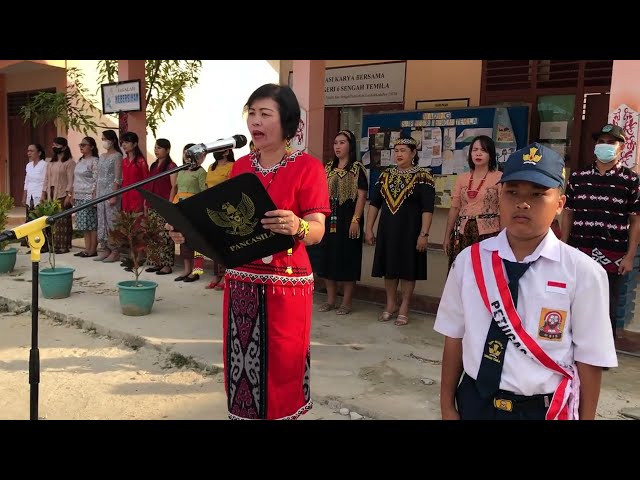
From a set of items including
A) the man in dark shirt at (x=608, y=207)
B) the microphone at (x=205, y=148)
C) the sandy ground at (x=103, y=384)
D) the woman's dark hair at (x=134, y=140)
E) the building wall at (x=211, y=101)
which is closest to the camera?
the microphone at (x=205, y=148)

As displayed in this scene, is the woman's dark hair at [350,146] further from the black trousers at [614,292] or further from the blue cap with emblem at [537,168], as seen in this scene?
the blue cap with emblem at [537,168]

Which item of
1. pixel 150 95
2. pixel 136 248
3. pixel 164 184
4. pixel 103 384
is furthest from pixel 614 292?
pixel 150 95

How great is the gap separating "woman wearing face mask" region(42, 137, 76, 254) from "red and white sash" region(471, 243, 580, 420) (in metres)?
8.18

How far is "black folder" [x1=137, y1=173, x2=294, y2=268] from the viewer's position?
2004 mm

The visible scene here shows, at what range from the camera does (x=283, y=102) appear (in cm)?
230

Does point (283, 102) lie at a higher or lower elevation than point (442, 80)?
lower

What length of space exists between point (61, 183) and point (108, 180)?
1556 millimetres

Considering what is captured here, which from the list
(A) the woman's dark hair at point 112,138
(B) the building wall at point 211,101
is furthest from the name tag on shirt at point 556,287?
(B) the building wall at point 211,101

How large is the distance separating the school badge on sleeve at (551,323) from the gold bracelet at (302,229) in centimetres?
91

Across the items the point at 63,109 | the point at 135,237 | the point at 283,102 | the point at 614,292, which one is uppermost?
the point at 63,109

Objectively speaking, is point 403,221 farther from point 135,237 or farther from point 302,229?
point 302,229

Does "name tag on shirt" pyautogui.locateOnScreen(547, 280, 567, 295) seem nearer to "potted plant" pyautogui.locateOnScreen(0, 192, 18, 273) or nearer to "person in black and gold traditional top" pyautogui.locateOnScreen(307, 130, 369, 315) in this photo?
"person in black and gold traditional top" pyautogui.locateOnScreen(307, 130, 369, 315)

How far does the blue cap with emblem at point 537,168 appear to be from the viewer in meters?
1.55

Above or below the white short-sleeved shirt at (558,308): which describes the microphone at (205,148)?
above
